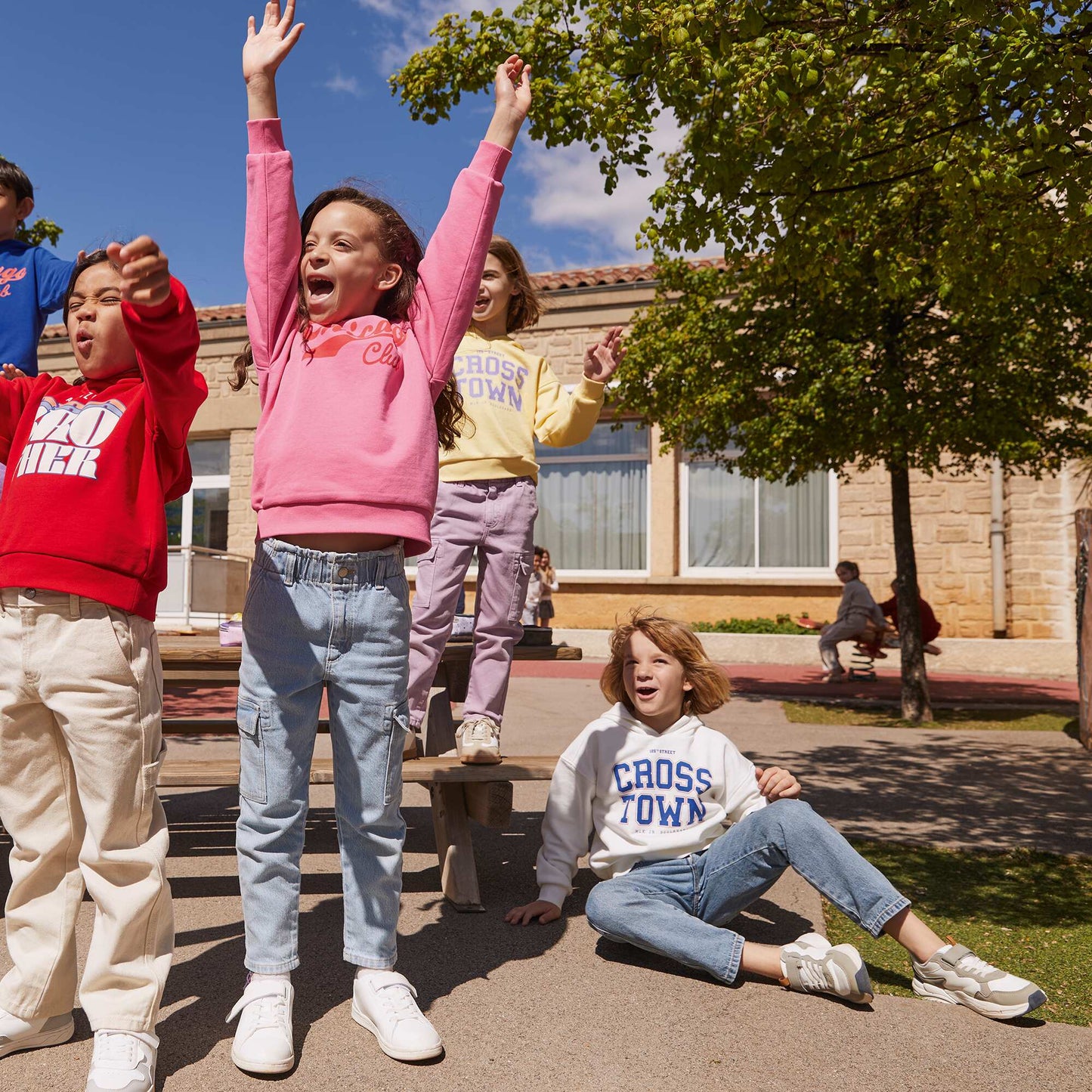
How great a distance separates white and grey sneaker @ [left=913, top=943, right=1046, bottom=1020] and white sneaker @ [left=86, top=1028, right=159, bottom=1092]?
196 centimetres

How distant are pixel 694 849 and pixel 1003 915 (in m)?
1.31

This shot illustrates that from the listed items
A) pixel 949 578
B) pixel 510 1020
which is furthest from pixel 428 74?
pixel 949 578

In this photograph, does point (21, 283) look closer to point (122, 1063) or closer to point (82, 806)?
point (82, 806)

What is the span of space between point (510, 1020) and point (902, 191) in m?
5.09

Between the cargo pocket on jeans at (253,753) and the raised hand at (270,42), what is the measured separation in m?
1.55

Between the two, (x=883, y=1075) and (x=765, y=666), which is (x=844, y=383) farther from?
(x=883, y=1075)

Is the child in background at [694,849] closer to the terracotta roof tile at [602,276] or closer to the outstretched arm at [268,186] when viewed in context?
the outstretched arm at [268,186]

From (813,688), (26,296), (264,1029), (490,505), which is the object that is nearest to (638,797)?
(490,505)

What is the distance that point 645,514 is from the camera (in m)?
17.2

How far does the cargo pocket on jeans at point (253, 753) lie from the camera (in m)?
2.48

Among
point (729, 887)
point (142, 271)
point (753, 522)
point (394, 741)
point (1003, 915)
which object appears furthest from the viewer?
point (753, 522)

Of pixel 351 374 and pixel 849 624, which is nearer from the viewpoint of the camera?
pixel 351 374

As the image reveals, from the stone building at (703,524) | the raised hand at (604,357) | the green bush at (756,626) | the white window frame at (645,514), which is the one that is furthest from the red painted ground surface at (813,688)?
the raised hand at (604,357)

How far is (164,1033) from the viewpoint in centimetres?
251
